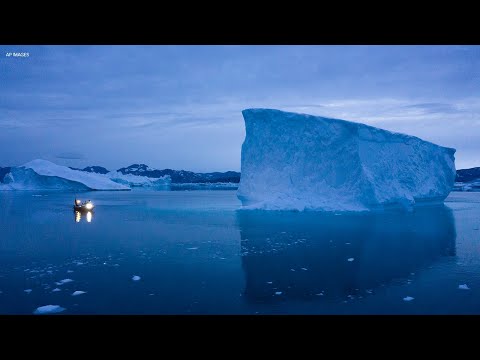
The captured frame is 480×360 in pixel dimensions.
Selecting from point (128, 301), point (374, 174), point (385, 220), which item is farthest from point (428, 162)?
point (128, 301)

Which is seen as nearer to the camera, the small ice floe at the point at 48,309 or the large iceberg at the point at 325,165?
the small ice floe at the point at 48,309

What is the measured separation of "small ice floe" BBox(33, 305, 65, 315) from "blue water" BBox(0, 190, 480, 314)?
0.10m

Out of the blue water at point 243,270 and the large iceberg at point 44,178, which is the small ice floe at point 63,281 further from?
the large iceberg at point 44,178

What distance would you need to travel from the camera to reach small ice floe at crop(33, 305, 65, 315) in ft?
12.9

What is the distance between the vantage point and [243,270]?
5746 mm

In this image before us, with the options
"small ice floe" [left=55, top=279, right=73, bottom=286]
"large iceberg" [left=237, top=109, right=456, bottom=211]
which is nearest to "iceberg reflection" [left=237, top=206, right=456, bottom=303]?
"small ice floe" [left=55, top=279, right=73, bottom=286]

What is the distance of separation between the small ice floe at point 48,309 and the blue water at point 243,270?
10 centimetres

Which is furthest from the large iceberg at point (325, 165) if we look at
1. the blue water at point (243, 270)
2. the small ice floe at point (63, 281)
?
the small ice floe at point (63, 281)

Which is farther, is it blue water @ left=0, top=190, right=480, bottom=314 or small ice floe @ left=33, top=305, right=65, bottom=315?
blue water @ left=0, top=190, right=480, bottom=314

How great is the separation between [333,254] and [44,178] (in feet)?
130

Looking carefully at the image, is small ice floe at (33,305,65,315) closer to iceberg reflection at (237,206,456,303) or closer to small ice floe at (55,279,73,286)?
small ice floe at (55,279,73,286)

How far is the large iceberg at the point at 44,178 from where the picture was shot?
39.0 meters
